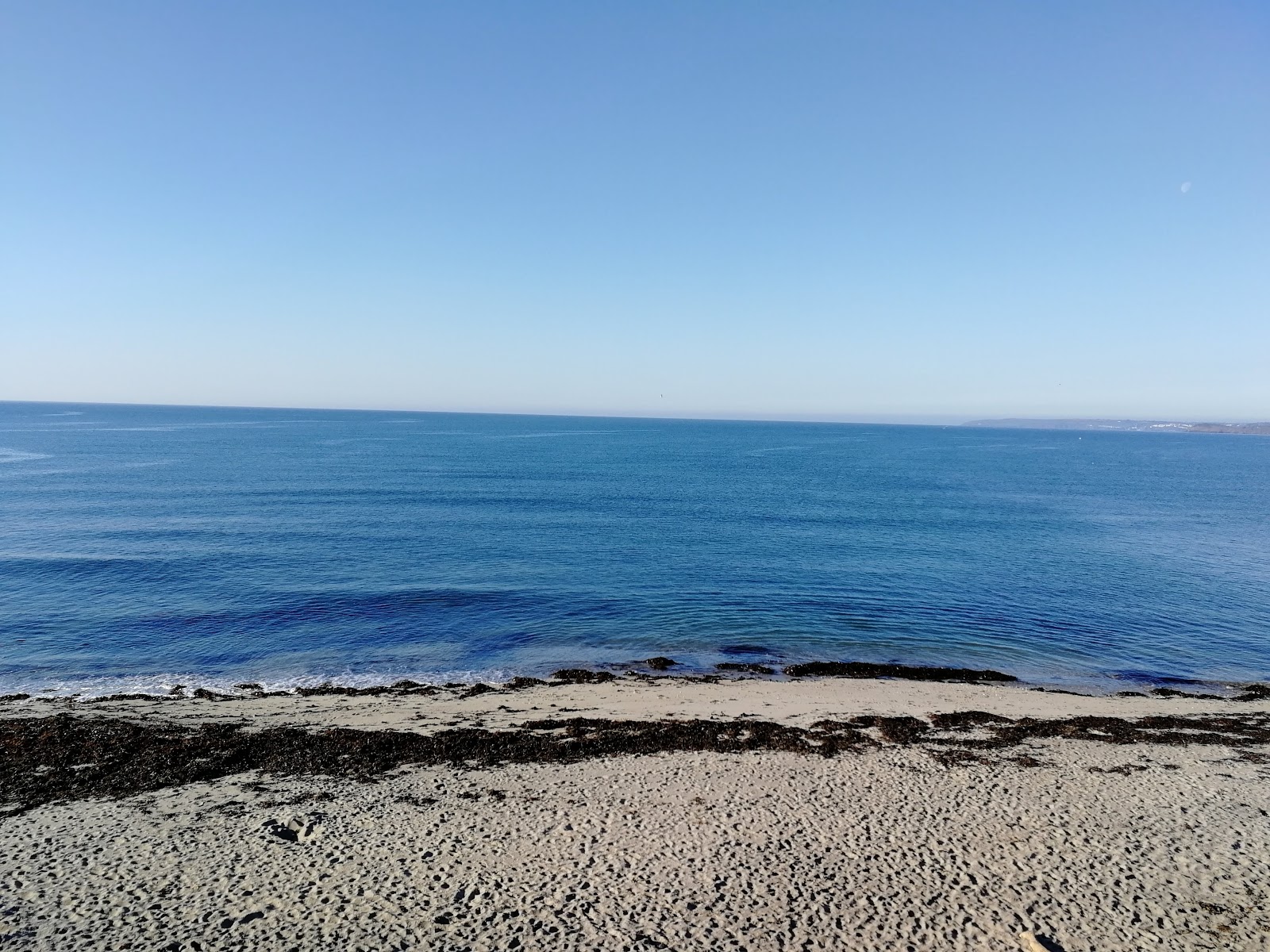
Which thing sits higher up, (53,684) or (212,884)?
(212,884)

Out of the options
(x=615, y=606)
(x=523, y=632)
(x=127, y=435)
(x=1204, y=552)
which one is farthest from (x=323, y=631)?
(x=127, y=435)

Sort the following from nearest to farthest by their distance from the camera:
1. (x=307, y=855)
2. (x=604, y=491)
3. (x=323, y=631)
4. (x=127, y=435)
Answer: (x=307, y=855)
(x=323, y=631)
(x=604, y=491)
(x=127, y=435)

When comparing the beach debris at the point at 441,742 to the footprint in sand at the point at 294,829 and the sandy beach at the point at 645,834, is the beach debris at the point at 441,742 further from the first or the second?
the footprint in sand at the point at 294,829

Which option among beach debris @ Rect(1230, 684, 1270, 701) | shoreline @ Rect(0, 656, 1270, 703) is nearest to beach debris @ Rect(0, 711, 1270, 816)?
beach debris @ Rect(1230, 684, 1270, 701)

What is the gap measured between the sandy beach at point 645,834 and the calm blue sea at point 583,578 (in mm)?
7470

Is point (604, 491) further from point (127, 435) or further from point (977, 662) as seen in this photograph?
point (127, 435)

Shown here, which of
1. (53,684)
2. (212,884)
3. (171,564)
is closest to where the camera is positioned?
(212,884)

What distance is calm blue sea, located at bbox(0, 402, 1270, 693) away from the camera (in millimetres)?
29125

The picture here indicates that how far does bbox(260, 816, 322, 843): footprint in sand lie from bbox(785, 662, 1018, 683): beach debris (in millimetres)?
18135

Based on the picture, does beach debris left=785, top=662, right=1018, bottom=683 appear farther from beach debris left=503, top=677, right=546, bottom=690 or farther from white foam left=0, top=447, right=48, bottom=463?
white foam left=0, top=447, right=48, bottom=463

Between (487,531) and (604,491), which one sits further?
(604,491)

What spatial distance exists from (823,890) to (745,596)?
2538 cm

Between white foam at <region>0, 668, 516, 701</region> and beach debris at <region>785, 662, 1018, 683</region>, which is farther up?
beach debris at <region>785, 662, 1018, 683</region>

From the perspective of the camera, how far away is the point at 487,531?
5284cm
